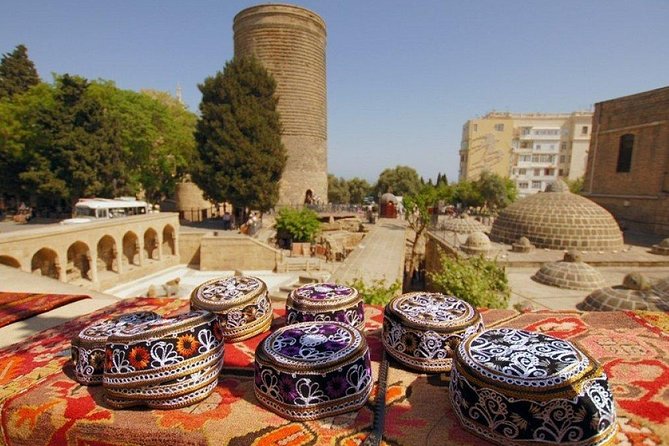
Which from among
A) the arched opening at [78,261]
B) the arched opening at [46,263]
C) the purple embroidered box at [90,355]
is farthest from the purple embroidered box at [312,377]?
the arched opening at [78,261]

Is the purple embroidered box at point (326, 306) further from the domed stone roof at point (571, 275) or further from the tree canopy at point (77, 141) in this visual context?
the tree canopy at point (77, 141)

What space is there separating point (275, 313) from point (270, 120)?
828 inches

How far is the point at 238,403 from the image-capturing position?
2166 mm

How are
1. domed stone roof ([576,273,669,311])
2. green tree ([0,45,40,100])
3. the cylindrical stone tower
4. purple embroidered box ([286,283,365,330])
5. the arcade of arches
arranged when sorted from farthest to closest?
green tree ([0,45,40,100]) < the cylindrical stone tower < the arcade of arches < domed stone roof ([576,273,669,311]) < purple embroidered box ([286,283,365,330])

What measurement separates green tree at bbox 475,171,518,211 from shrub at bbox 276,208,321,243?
25789 mm

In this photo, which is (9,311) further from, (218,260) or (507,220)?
(507,220)

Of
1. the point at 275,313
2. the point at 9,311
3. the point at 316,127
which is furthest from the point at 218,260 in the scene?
the point at 275,313

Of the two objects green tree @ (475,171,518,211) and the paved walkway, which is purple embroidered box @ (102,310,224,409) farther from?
green tree @ (475,171,518,211)

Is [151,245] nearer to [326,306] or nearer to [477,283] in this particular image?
[477,283]

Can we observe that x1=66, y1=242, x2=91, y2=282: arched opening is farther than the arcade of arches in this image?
Yes

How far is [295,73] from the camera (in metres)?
27.7

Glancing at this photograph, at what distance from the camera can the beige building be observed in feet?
194

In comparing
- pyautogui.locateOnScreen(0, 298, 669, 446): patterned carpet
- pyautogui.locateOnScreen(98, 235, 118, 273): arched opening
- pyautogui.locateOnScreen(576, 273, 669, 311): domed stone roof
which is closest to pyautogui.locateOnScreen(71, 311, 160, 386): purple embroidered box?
pyautogui.locateOnScreen(0, 298, 669, 446): patterned carpet

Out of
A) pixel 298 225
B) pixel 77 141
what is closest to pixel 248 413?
pixel 298 225
